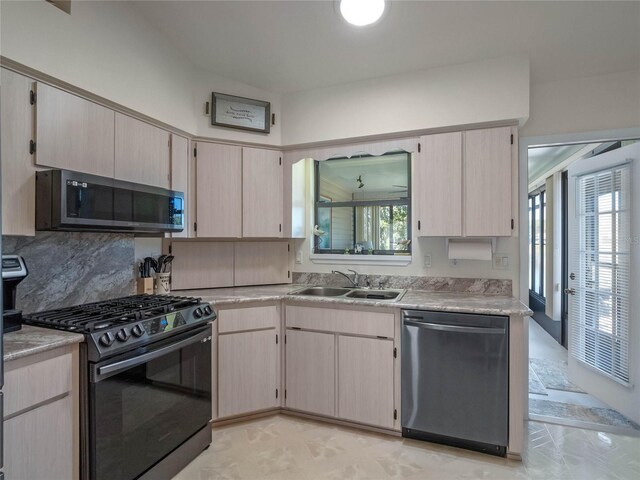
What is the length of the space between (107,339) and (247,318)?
40.4 inches

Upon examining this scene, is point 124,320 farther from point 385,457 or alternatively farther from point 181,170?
point 385,457

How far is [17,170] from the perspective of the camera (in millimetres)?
1639

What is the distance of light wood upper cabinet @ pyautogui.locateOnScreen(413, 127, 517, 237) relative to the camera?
2375 millimetres

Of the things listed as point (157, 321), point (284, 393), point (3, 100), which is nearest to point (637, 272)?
point (284, 393)

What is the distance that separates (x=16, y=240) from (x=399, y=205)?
8.79 ft

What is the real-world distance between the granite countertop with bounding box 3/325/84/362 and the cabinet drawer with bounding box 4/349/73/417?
41mm

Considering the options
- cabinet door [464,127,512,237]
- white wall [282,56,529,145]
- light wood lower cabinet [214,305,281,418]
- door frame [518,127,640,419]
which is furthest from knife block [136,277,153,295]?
door frame [518,127,640,419]

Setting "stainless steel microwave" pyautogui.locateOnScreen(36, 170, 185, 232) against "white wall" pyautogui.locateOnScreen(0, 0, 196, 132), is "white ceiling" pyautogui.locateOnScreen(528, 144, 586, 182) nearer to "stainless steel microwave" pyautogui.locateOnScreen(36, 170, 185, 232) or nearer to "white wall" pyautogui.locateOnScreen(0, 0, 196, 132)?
"white wall" pyautogui.locateOnScreen(0, 0, 196, 132)

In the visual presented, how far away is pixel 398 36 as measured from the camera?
219 cm

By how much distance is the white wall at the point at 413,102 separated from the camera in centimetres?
234

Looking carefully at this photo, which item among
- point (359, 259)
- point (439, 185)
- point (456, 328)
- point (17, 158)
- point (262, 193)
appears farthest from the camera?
point (359, 259)

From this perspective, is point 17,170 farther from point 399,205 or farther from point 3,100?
point 399,205

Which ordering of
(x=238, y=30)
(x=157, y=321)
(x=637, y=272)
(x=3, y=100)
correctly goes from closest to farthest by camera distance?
1. (x=3, y=100)
2. (x=157, y=321)
3. (x=238, y=30)
4. (x=637, y=272)

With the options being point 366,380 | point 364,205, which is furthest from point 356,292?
point 364,205
